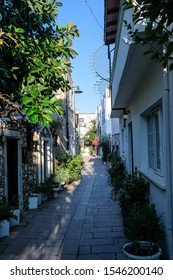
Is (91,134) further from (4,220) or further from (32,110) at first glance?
(32,110)

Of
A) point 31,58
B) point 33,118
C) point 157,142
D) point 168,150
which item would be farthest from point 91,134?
point 33,118

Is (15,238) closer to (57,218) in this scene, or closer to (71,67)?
(57,218)

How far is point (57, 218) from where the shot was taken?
734cm

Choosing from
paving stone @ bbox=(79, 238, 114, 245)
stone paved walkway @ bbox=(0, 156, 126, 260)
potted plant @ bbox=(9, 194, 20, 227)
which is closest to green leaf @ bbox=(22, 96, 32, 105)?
stone paved walkway @ bbox=(0, 156, 126, 260)

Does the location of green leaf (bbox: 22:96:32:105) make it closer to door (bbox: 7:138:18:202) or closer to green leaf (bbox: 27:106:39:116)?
green leaf (bbox: 27:106:39:116)

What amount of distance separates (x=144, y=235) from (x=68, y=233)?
7.70 feet

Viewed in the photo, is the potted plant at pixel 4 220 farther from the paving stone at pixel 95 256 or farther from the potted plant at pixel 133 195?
the potted plant at pixel 133 195

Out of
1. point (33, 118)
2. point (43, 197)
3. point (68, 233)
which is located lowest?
point (68, 233)

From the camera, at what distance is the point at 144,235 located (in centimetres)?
418

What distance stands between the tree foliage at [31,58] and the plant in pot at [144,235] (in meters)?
2.15

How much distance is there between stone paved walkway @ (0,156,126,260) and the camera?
4903 millimetres

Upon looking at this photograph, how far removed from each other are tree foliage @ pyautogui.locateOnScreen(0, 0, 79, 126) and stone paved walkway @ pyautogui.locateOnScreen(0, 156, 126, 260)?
2641 mm

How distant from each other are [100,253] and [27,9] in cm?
413
